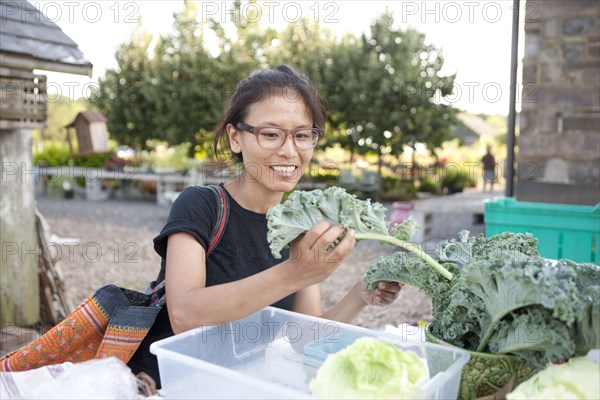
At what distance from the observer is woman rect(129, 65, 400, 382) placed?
1.63 meters

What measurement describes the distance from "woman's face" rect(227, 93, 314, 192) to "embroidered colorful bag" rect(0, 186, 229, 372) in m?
0.62

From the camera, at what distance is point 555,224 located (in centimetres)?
480

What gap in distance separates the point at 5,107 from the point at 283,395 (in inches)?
210

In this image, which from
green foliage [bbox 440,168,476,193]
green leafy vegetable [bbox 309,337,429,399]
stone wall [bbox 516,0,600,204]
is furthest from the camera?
green foliage [bbox 440,168,476,193]

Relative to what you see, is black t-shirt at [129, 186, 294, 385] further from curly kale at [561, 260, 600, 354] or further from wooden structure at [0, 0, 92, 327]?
wooden structure at [0, 0, 92, 327]

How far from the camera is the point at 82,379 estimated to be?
1352 mm

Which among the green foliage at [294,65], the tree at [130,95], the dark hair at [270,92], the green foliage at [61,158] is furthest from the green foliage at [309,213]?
the tree at [130,95]

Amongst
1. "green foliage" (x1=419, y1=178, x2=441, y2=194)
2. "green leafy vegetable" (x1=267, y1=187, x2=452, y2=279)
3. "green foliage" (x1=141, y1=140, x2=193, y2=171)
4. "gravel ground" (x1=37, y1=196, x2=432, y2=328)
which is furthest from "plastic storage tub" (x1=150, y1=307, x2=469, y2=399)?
"green foliage" (x1=419, y1=178, x2=441, y2=194)

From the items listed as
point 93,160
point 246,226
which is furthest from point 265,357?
point 93,160

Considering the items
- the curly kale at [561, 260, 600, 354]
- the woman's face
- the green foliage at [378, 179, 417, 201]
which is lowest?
the green foliage at [378, 179, 417, 201]

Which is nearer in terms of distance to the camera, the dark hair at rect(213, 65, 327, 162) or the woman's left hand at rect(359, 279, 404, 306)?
the woman's left hand at rect(359, 279, 404, 306)

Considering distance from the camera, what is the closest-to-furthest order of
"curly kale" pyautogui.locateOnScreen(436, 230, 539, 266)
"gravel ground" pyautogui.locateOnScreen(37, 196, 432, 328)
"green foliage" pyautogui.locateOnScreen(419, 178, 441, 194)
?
"curly kale" pyautogui.locateOnScreen(436, 230, 539, 266), "gravel ground" pyautogui.locateOnScreen(37, 196, 432, 328), "green foliage" pyautogui.locateOnScreen(419, 178, 441, 194)

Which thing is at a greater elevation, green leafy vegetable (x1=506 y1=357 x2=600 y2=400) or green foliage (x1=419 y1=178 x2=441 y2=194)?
green leafy vegetable (x1=506 y1=357 x2=600 y2=400)

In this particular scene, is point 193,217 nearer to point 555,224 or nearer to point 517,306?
point 517,306
